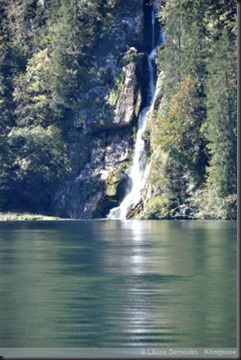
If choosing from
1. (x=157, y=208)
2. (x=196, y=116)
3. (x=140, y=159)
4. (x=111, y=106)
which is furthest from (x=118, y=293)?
(x=111, y=106)

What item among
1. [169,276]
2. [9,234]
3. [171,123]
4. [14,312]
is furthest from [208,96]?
[14,312]

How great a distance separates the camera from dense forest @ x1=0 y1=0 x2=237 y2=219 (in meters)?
109

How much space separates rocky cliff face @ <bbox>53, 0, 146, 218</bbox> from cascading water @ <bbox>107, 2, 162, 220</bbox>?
720 mm

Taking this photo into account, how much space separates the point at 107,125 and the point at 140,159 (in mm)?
6180

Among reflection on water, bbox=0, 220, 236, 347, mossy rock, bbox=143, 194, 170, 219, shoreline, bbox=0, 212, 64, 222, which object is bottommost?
reflection on water, bbox=0, 220, 236, 347

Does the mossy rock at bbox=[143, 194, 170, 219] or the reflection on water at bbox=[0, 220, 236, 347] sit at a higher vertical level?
the mossy rock at bbox=[143, 194, 170, 219]

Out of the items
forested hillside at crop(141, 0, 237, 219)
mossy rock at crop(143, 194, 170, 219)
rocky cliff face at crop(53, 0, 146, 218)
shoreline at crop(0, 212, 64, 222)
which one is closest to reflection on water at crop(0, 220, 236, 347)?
forested hillside at crop(141, 0, 237, 219)

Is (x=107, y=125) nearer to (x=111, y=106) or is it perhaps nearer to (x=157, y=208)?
(x=111, y=106)

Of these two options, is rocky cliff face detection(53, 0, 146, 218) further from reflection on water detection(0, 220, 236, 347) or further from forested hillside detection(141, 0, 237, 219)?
reflection on water detection(0, 220, 236, 347)

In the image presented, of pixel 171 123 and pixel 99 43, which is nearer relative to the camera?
pixel 171 123

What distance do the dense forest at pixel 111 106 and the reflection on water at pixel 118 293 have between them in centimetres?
4069

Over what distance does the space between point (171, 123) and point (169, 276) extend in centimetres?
6546

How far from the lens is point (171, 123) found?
111375mm

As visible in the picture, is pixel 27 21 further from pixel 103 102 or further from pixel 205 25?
pixel 205 25
